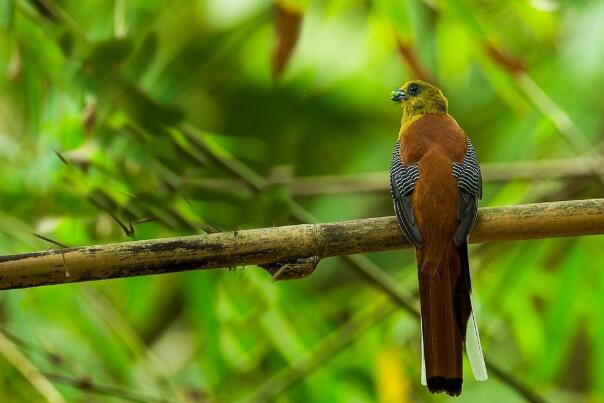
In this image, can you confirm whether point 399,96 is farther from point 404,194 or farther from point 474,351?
point 474,351

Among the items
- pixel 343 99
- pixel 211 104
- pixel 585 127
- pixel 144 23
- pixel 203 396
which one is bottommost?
pixel 203 396

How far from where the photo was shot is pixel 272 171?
3275mm

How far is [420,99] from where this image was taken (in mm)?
3223

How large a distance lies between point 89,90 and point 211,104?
2645 mm

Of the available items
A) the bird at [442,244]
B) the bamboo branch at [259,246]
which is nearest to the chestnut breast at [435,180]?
the bird at [442,244]

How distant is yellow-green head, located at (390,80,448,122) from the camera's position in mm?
3203

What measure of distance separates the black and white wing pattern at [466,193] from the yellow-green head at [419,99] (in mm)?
392

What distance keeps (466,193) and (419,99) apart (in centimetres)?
66

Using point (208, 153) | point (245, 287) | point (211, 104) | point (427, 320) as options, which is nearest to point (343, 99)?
point (211, 104)

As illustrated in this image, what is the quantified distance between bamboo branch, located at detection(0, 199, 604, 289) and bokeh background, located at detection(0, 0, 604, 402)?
13 centimetres

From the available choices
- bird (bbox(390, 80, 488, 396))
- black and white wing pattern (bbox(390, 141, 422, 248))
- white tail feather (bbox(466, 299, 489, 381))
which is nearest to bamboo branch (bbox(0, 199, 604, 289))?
black and white wing pattern (bbox(390, 141, 422, 248))

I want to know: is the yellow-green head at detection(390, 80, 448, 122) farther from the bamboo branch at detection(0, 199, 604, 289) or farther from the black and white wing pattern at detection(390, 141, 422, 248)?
the bamboo branch at detection(0, 199, 604, 289)

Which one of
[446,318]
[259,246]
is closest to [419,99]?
[446,318]

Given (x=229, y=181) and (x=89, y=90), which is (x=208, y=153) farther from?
(x=89, y=90)
